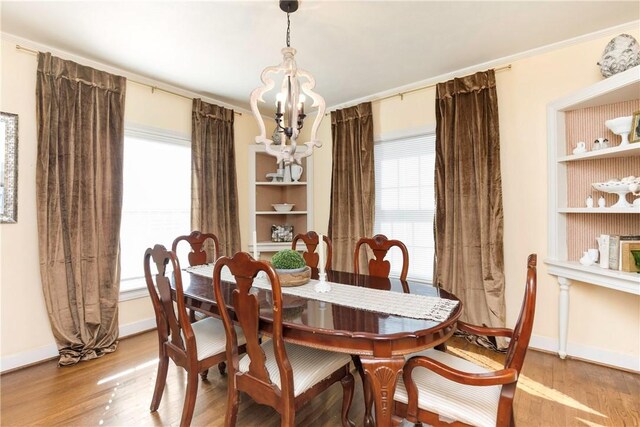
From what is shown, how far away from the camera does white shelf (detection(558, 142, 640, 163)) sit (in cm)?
201

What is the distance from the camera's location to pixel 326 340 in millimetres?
1317

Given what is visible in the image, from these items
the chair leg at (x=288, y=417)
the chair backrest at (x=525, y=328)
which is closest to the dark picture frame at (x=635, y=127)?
the chair backrest at (x=525, y=328)

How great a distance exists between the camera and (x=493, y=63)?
282cm

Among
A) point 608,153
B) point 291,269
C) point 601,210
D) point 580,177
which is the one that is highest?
point 608,153

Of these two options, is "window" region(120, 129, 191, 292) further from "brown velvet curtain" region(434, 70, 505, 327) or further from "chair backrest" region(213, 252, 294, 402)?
"brown velvet curtain" region(434, 70, 505, 327)

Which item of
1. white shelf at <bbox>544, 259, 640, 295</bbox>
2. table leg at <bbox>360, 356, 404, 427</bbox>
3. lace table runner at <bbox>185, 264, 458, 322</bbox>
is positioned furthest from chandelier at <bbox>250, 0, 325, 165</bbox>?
white shelf at <bbox>544, 259, 640, 295</bbox>

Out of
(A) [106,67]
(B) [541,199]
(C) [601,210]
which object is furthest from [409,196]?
(A) [106,67]

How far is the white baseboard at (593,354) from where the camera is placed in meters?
2.30

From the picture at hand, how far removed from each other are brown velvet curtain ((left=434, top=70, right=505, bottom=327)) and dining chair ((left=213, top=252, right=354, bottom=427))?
1703 mm

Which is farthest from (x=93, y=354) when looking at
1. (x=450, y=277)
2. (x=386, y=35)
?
(x=386, y=35)

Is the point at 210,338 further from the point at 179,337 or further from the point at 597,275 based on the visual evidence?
the point at 597,275

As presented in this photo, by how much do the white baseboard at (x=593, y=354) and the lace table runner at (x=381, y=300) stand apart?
5.53 feet

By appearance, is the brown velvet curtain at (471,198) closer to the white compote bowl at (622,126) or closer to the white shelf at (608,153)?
the white shelf at (608,153)

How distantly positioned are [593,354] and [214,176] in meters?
3.86
